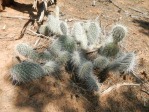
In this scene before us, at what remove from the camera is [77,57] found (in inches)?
152

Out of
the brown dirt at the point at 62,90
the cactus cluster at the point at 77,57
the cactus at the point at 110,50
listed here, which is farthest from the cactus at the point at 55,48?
the cactus at the point at 110,50

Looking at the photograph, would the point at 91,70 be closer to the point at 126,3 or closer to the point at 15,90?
the point at 15,90

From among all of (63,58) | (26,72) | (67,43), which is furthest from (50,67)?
(67,43)

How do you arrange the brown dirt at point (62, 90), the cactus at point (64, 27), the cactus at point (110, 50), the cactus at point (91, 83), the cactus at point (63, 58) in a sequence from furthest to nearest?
1. the cactus at point (64, 27)
2. the cactus at point (110, 50)
3. the cactus at point (63, 58)
4. the cactus at point (91, 83)
5. the brown dirt at point (62, 90)

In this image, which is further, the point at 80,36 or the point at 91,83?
the point at 80,36

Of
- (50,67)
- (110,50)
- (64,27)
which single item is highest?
(64,27)

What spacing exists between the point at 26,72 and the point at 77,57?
70 centimetres

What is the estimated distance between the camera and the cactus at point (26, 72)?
360 centimetres

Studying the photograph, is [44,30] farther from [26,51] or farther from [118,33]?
[118,33]

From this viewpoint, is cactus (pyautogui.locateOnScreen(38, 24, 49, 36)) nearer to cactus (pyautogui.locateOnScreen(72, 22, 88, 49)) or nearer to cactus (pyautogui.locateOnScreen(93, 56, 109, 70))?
cactus (pyautogui.locateOnScreen(72, 22, 88, 49))

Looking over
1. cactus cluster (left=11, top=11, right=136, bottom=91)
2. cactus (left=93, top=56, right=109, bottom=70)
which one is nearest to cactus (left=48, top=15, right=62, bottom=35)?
cactus cluster (left=11, top=11, right=136, bottom=91)

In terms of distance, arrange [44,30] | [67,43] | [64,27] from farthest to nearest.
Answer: [44,30]
[64,27]
[67,43]

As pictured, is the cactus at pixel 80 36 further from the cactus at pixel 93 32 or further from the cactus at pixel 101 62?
the cactus at pixel 101 62

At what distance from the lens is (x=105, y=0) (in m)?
6.32
